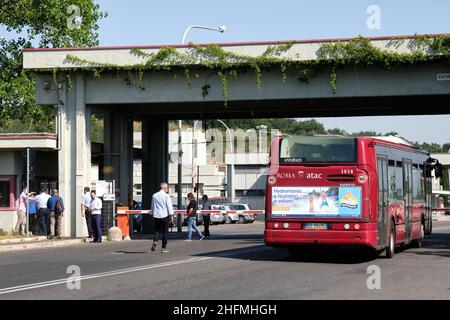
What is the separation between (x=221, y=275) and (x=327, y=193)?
4.45 metres

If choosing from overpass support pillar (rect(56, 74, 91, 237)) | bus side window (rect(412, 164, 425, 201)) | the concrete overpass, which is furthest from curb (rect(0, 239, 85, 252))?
bus side window (rect(412, 164, 425, 201))

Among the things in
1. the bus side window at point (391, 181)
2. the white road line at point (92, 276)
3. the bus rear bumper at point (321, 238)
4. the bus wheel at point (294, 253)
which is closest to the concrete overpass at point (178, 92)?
the bus side window at point (391, 181)

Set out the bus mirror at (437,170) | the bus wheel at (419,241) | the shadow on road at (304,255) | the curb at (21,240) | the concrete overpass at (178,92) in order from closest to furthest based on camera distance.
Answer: the shadow on road at (304,255), the bus wheel at (419,241), the curb at (21,240), the bus mirror at (437,170), the concrete overpass at (178,92)

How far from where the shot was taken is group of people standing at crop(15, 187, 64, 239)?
103 feet

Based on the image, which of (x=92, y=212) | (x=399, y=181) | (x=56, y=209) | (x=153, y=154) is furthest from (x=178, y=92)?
(x=399, y=181)

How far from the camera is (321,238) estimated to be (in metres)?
19.6

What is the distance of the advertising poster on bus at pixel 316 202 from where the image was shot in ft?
63.7

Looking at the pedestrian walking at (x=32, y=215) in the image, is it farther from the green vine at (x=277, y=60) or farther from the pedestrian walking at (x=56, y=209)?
the green vine at (x=277, y=60)

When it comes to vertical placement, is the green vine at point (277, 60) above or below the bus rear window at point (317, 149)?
above

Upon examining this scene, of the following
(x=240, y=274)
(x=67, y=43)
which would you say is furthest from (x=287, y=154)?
(x=67, y=43)

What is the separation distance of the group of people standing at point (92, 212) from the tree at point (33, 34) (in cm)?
2022

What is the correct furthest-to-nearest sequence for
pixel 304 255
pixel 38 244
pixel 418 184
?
pixel 38 244 < pixel 418 184 < pixel 304 255

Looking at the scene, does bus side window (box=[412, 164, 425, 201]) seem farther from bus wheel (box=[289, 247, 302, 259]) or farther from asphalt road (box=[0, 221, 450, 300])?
bus wheel (box=[289, 247, 302, 259])

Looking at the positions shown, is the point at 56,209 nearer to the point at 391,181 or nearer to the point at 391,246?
the point at 391,181
